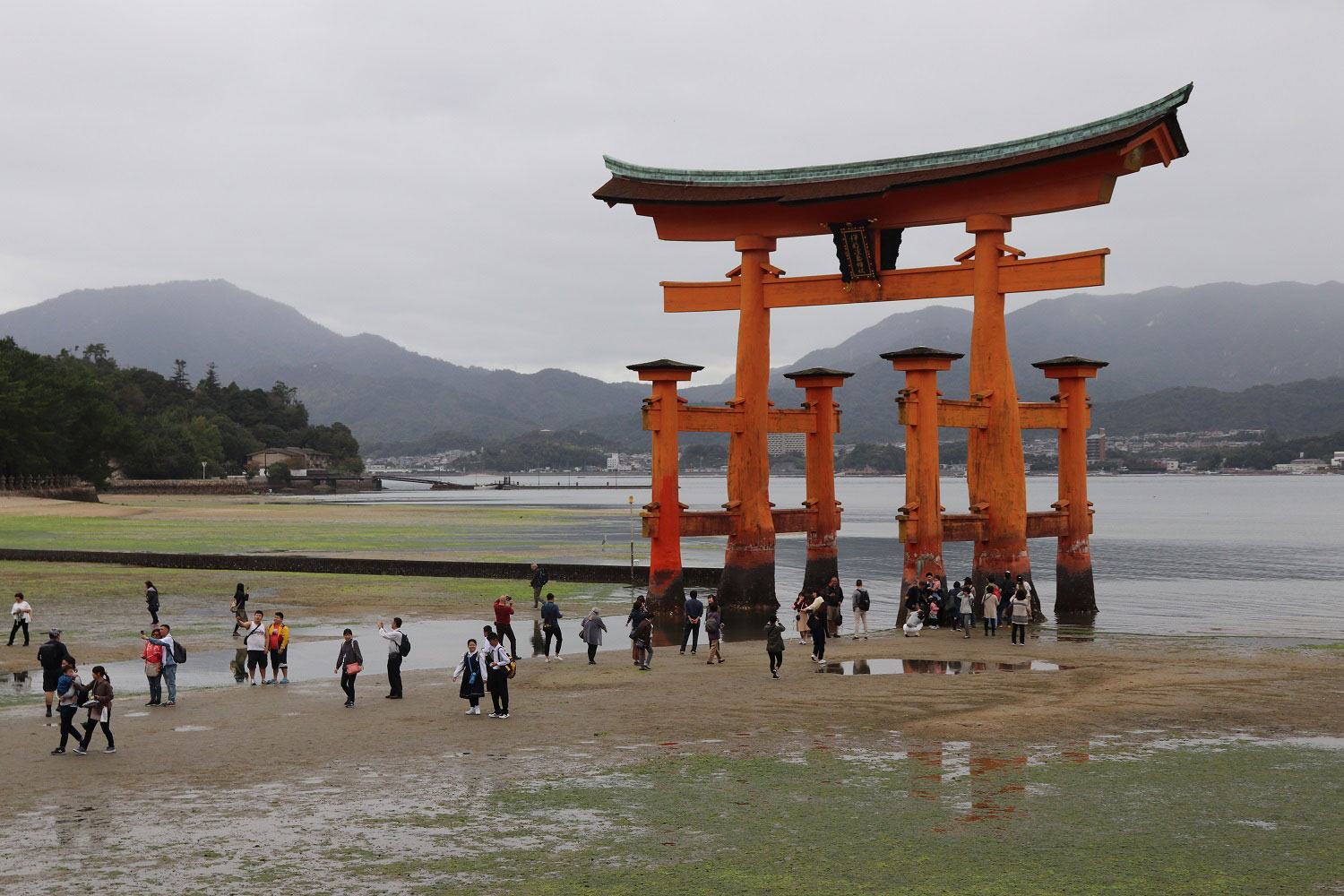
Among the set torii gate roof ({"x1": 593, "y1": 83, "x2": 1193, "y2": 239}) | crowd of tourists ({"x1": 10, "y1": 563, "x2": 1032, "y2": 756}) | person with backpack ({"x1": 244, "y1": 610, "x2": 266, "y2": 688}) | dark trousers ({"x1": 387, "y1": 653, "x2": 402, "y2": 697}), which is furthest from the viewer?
torii gate roof ({"x1": 593, "y1": 83, "x2": 1193, "y2": 239})

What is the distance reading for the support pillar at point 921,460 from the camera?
3256cm

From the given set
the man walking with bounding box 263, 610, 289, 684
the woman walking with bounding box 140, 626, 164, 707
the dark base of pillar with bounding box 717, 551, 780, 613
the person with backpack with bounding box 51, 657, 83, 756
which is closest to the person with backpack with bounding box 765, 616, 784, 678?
the man walking with bounding box 263, 610, 289, 684

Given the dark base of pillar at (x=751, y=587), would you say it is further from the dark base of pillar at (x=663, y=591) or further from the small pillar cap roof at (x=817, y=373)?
the small pillar cap roof at (x=817, y=373)

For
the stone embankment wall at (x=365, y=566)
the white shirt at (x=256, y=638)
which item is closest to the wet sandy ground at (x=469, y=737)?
the white shirt at (x=256, y=638)

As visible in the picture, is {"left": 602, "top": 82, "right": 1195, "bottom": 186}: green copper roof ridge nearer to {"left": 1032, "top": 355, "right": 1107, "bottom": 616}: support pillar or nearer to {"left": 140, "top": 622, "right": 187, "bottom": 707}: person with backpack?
{"left": 1032, "top": 355, "right": 1107, "bottom": 616}: support pillar

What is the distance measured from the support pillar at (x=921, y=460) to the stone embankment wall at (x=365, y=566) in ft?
43.6

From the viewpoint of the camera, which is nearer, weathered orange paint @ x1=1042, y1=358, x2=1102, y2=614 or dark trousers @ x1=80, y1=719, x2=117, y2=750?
dark trousers @ x1=80, y1=719, x2=117, y2=750

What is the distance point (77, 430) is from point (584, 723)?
111787 millimetres

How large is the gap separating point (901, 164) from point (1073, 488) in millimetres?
11796

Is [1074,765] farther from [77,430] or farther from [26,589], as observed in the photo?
[77,430]

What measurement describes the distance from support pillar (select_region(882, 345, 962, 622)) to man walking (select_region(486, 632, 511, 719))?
16.4 meters

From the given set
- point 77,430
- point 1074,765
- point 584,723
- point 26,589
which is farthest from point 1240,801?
point 77,430

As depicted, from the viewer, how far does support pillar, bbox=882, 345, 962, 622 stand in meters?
32.6

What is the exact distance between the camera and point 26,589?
131 ft
